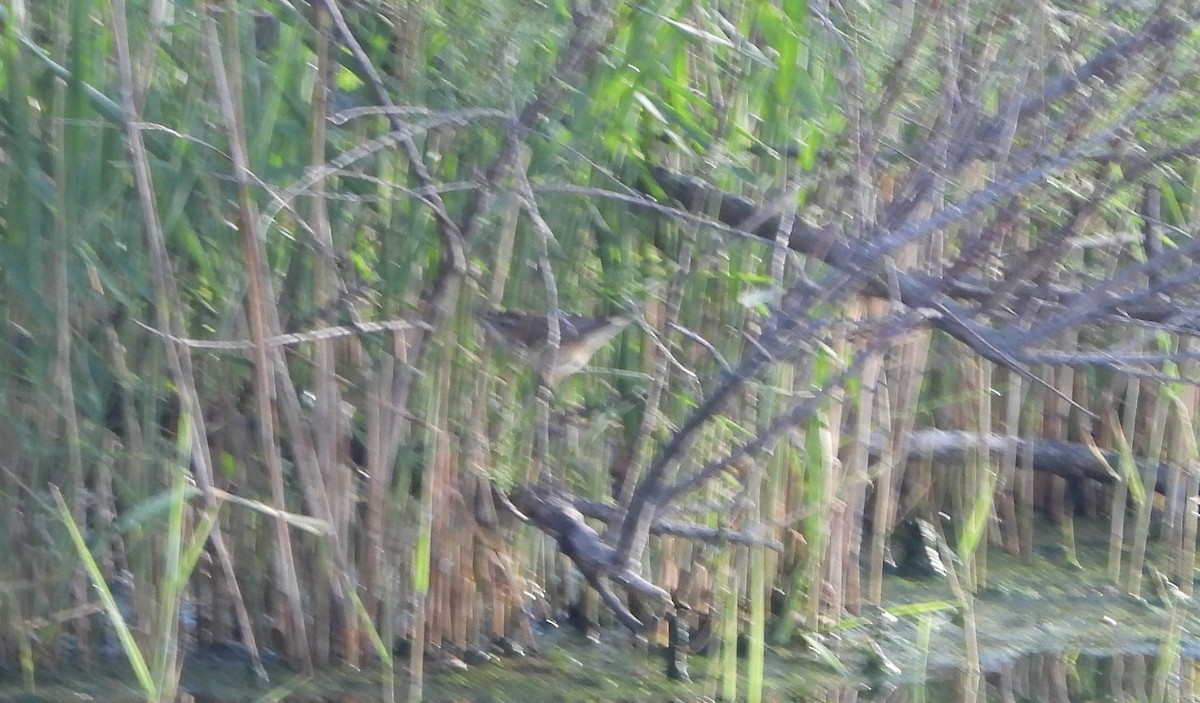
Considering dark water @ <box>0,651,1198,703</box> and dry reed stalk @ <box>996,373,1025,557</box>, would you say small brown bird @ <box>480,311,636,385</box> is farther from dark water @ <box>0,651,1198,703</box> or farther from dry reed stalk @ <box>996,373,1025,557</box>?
dry reed stalk @ <box>996,373,1025,557</box>

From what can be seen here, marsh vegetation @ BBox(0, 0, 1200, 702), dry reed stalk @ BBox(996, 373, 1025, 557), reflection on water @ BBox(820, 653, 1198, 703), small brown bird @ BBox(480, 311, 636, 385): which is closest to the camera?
marsh vegetation @ BBox(0, 0, 1200, 702)

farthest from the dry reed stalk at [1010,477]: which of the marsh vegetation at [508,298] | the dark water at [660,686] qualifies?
the dark water at [660,686]

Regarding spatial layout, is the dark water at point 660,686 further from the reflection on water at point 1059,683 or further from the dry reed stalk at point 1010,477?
the dry reed stalk at point 1010,477

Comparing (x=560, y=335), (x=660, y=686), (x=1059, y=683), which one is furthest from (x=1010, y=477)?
(x=560, y=335)

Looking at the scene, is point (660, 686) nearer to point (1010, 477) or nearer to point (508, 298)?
point (508, 298)

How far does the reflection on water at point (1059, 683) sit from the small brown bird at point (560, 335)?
1.63 feet

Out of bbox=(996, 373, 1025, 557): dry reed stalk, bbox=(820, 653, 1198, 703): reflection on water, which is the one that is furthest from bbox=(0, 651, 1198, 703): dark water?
bbox=(996, 373, 1025, 557): dry reed stalk

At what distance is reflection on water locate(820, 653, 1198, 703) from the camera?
155cm

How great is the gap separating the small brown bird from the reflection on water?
496mm

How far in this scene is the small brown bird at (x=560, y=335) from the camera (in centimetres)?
133

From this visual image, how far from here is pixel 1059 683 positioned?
1622 millimetres

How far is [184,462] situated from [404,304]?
9.9 inches

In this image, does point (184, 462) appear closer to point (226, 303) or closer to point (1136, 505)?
point (226, 303)

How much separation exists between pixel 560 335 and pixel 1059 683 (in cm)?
78
